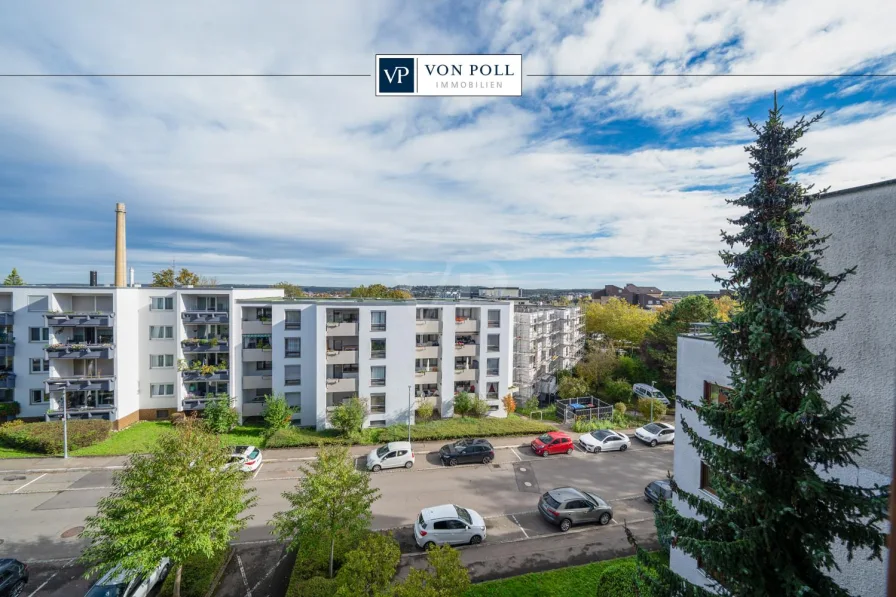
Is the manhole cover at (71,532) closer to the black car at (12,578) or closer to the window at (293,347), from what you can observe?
the black car at (12,578)

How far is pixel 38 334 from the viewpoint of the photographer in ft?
78.6

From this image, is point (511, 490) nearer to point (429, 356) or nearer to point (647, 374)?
point (429, 356)

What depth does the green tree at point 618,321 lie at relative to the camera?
1639 inches

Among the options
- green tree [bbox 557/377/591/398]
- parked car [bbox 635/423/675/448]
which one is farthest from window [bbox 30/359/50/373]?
parked car [bbox 635/423/675/448]

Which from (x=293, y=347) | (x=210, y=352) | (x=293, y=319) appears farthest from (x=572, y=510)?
(x=210, y=352)

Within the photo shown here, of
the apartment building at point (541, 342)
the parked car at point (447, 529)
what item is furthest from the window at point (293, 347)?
the apartment building at point (541, 342)

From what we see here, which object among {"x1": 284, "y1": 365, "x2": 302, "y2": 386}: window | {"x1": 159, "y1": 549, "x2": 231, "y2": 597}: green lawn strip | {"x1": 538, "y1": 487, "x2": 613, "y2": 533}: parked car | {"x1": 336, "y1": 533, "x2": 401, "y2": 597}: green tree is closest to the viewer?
{"x1": 336, "y1": 533, "x2": 401, "y2": 597}: green tree

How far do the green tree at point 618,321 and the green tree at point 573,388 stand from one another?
12407 millimetres

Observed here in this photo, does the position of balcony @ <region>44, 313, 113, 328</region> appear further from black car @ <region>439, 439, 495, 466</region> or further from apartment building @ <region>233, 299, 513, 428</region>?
black car @ <region>439, 439, 495, 466</region>

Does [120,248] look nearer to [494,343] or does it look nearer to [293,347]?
[293,347]

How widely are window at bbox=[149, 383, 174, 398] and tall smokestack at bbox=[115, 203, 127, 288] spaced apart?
9.45 m

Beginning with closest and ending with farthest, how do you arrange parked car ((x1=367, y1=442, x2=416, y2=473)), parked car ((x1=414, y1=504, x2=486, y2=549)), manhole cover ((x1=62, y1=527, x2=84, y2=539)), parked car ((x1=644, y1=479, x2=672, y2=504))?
parked car ((x1=414, y1=504, x2=486, y2=549))
manhole cover ((x1=62, y1=527, x2=84, y2=539))
parked car ((x1=644, y1=479, x2=672, y2=504))
parked car ((x1=367, y1=442, x2=416, y2=473))

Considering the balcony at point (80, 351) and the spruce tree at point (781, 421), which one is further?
the balcony at point (80, 351)

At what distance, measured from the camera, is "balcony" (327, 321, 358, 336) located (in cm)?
2533
